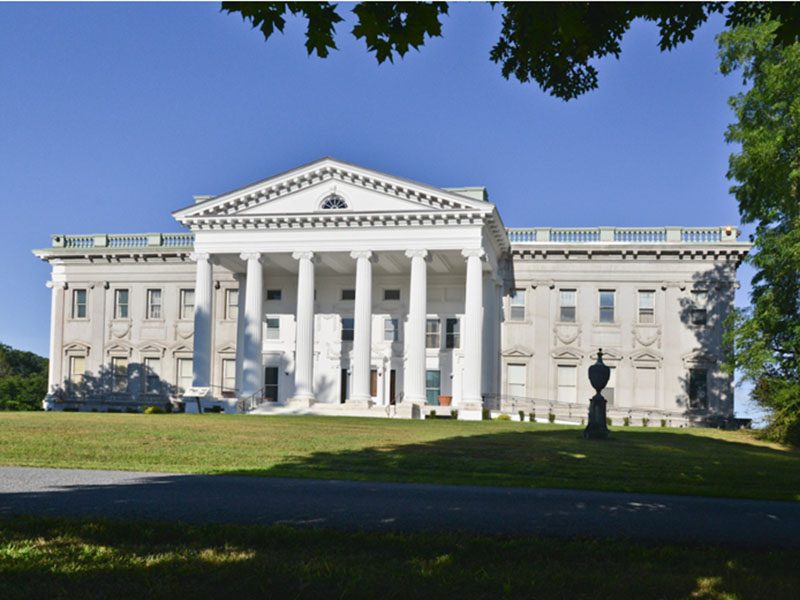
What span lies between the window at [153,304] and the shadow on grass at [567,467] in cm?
3464

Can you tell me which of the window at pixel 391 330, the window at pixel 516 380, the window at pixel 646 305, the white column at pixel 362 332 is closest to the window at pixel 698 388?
the window at pixel 646 305

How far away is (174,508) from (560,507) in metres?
4.77

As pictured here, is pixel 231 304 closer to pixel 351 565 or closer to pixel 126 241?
pixel 126 241

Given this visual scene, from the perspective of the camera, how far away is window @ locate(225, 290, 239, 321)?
51.7 metres

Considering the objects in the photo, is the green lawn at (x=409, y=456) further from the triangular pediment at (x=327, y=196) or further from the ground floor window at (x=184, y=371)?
the ground floor window at (x=184, y=371)

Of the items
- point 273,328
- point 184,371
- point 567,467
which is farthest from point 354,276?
point 567,467

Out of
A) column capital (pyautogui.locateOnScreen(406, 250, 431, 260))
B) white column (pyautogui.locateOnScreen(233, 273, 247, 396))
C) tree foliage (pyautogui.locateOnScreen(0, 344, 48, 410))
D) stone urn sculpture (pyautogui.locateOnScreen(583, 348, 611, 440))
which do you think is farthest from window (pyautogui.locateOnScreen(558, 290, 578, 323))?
tree foliage (pyautogui.locateOnScreen(0, 344, 48, 410))

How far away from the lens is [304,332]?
43125 millimetres

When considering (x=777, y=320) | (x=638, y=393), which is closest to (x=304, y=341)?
(x=638, y=393)

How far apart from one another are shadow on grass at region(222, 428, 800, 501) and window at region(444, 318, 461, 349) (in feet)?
80.2

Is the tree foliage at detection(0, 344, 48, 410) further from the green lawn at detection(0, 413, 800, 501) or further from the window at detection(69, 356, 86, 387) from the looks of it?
the green lawn at detection(0, 413, 800, 501)

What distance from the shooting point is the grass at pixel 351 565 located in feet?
19.8

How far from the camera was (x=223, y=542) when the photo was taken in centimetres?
761

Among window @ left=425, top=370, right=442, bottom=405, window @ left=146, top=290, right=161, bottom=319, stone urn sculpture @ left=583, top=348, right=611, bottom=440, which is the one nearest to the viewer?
stone urn sculpture @ left=583, top=348, right=611, bottom=440
